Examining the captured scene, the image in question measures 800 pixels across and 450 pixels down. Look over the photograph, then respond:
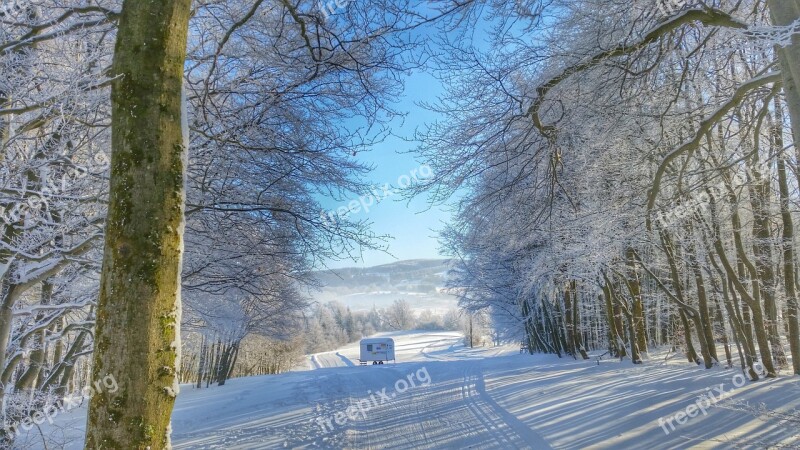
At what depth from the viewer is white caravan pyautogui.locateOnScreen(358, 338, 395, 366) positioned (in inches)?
1645

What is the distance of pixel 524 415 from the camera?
805cm

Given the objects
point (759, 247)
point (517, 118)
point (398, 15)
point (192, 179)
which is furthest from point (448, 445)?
point (759, 247)

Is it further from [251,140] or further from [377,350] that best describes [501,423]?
[377,350]

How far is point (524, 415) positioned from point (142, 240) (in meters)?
7.78

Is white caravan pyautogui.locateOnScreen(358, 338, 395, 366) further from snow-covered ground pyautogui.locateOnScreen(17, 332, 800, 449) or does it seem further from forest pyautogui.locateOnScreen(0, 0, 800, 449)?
forest pyautogui.locateOnScreen(0, 0, 800, 449)

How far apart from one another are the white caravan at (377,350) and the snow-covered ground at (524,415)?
29.7m

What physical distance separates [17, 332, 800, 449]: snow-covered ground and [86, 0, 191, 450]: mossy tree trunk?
18.9ft

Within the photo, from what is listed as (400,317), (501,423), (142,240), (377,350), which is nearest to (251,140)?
(142,240)

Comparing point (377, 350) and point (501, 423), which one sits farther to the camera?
point (377, 350)

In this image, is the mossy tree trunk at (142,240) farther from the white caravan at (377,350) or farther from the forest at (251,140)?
the white caravan at (377,350)

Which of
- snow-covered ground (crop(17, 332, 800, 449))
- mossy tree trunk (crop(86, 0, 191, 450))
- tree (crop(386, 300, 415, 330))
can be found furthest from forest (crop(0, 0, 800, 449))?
tree (crop(386, 300, 415, 330))

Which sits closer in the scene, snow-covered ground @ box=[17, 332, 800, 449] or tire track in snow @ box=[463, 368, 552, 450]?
snow-covered ground @ box=[17, 332, 800, 449]

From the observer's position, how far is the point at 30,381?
8828 millimetres

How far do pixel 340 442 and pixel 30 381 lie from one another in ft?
21.9
